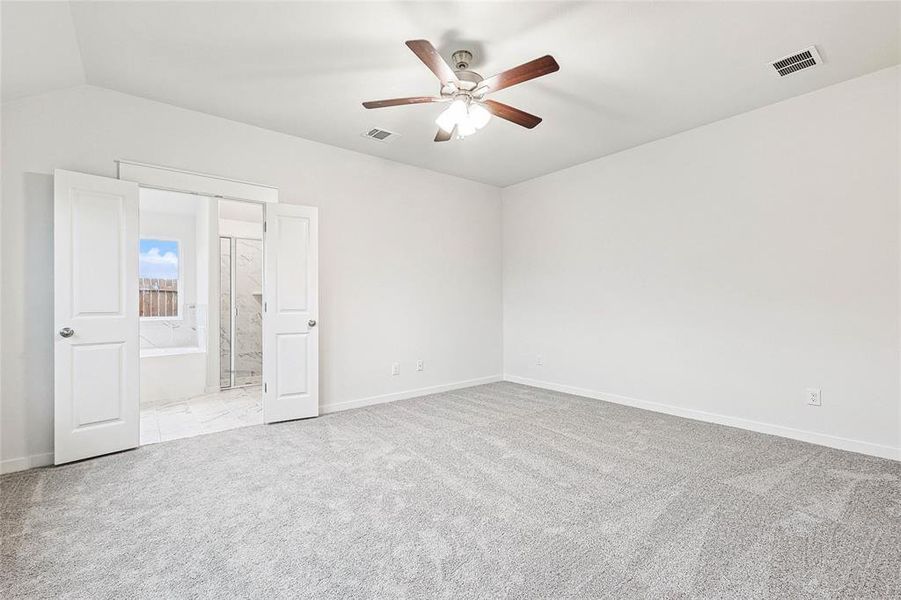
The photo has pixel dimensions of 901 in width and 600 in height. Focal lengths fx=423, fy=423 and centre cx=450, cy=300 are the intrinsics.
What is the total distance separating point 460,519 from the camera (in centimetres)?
220

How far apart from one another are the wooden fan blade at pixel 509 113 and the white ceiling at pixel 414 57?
313 mm

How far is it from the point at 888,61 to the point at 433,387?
483 cm

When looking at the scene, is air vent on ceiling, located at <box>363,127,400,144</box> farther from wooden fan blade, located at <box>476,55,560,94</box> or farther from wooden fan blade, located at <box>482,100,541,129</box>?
wooden fan blade, located at <box>476,55,560,94</box>

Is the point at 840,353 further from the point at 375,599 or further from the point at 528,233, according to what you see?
the point at 375,599

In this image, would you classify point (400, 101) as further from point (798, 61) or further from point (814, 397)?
point (814, 397)

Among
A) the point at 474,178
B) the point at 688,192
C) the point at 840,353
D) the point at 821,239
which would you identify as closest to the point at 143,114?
the point at 474,178

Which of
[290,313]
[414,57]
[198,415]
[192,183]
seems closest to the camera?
[414,57]

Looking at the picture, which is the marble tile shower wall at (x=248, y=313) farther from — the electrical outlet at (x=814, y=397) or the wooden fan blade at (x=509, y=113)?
the electrical outlet at (x=814, y=397)

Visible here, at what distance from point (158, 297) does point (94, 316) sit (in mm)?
3734

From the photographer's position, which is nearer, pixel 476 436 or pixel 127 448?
pixel 127 448

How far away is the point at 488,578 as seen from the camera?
173 cm

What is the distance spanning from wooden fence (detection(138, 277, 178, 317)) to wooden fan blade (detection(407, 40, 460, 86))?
584cm

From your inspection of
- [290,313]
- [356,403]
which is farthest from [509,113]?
[356,403]

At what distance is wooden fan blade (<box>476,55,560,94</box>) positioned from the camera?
2.24 meters
